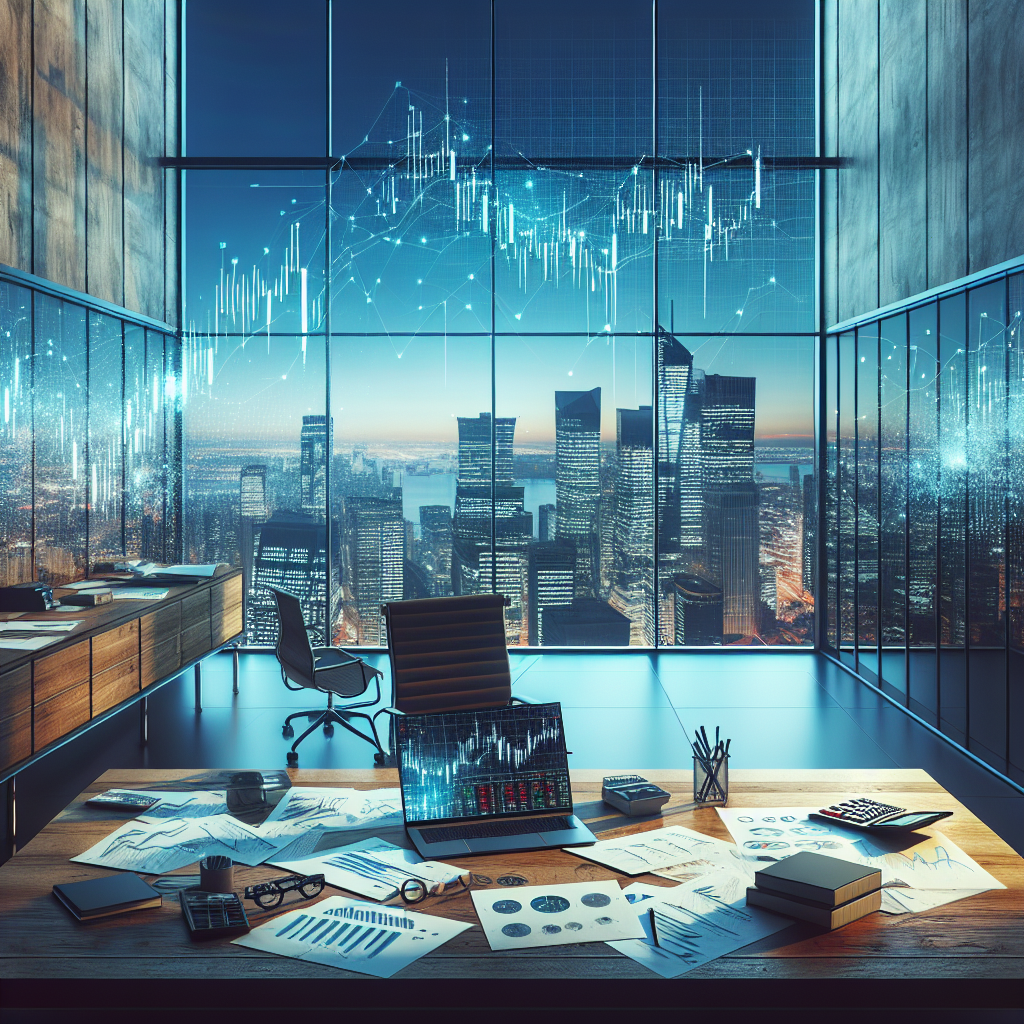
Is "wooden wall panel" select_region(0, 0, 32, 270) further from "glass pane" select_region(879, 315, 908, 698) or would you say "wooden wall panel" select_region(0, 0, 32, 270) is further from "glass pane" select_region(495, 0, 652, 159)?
"glass pane" select_region(879, 315, 908, 698)

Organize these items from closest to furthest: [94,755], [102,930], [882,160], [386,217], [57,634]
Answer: [102,930] → [57,634] → [94,755] → [882,160] → [386,217]

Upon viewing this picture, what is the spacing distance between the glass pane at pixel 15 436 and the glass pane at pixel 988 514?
5.01m

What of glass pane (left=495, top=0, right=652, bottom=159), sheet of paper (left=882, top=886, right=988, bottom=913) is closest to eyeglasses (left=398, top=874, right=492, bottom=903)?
sheet of paper (left=882, top=886, right=988, bottom=913)

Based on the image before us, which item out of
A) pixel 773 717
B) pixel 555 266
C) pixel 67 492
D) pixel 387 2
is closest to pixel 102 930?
pixel 67 492

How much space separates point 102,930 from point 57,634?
2667 millimetres

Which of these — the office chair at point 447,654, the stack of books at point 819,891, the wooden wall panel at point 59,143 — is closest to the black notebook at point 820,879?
the stack of books at point 819,891

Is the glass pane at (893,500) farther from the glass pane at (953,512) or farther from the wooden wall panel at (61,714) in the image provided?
the wooden wall panel at (61,714)

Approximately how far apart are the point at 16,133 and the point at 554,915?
16.4ft

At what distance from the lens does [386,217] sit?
7340mm

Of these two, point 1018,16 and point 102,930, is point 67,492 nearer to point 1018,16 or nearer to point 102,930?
point 102,930

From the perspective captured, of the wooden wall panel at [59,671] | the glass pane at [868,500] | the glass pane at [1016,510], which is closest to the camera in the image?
the wooden wall panel at [59,671]

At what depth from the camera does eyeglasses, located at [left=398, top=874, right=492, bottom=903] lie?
182 cm

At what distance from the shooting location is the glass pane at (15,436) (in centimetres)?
466

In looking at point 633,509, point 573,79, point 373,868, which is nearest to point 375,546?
point 633,509
